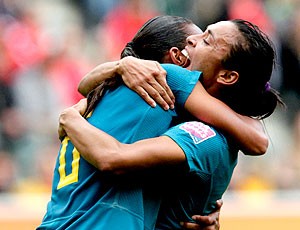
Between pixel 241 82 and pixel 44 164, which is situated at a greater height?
pixel 241 82

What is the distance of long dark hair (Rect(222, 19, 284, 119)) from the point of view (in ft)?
12.3

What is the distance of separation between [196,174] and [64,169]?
50cm

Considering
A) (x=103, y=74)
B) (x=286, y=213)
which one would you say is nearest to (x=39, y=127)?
(x=286, y=213)

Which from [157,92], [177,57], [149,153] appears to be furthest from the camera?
[177,57]

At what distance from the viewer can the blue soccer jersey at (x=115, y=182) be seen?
361 centimetres

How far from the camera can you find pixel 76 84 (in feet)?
26.0

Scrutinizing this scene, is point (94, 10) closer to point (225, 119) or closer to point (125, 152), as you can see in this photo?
point (225, 119)

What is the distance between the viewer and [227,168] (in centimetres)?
379

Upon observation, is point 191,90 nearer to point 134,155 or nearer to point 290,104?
point 134,155

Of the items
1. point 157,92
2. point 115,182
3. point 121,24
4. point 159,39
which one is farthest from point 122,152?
point 121,24

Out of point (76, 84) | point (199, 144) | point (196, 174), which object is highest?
point (199, 144)

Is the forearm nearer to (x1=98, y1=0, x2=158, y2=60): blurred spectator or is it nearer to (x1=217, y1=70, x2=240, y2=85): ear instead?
(x1=217, y1=70, x2=240, y2=85): ear

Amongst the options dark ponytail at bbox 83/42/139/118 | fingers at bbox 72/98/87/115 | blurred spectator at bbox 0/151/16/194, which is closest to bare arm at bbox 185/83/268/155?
dark ponytail at bbox 83/42/139/118

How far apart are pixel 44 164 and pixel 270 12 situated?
7.86 feet
